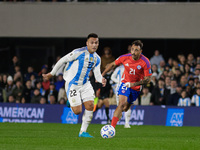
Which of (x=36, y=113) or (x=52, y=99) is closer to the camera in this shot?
(x=36, y=113)

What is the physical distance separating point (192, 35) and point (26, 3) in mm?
7560

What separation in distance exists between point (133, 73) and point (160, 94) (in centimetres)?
697

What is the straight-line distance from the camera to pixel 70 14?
23.0m

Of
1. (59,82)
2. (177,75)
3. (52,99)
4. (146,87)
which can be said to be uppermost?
(177,75)

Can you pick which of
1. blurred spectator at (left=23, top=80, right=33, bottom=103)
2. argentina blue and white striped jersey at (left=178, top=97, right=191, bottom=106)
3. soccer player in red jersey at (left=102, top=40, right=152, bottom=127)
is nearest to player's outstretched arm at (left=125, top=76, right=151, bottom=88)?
soccer player in red jersey at (left=102, top=40, right=152, bottom=127)

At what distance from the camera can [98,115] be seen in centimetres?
1927

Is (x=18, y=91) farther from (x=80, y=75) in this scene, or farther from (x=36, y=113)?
(x=80, y=75)

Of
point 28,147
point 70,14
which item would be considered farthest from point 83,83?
point 70,14

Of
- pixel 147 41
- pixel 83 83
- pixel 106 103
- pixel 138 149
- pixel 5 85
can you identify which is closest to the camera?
pixel 138 149

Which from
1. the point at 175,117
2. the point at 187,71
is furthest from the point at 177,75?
the point at 175,117

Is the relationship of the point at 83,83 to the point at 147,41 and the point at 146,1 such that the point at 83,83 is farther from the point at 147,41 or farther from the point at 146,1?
the point at 147,41

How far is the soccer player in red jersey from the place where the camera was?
Result: 11898mm

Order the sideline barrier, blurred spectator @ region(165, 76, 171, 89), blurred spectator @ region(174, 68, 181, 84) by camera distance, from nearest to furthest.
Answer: the sideline barrier → blurred spectator @ region(165, 76, 171, 89) → blurred spectator @ region(174, 68, 181, 84)

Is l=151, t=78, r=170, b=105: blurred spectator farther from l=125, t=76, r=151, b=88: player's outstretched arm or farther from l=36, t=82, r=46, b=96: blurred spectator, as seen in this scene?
l=125, t=76, r=151, b=88: player's outstretched arm
